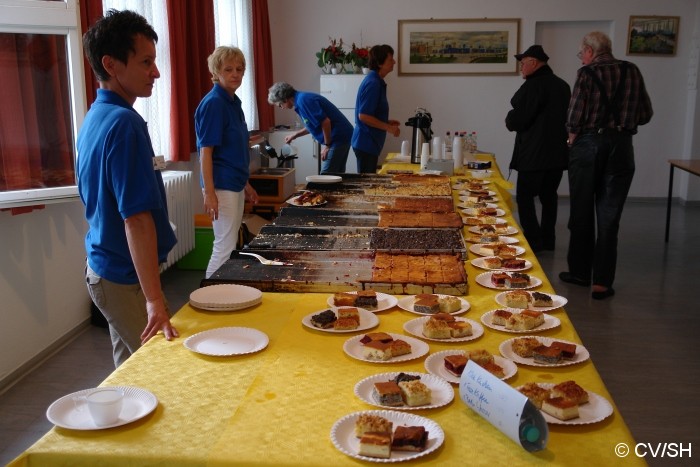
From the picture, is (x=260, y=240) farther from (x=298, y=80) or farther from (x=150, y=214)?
(x=298, y=80)

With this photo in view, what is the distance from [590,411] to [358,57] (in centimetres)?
700

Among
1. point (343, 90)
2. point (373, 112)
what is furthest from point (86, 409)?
point (343, 90)

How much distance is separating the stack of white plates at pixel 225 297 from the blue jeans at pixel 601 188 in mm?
2971

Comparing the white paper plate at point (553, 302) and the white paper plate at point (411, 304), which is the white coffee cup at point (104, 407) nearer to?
the white paper plate at point (411, 304)

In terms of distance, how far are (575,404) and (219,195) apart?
2.73 metres

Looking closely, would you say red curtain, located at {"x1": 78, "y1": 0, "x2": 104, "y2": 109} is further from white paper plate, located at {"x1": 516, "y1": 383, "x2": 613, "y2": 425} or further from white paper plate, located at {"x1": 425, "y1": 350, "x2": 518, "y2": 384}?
white paper plate, located at {"x1": 516, "y1": 383, "x2": 613, "y2": 425}

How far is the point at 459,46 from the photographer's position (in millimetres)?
8344

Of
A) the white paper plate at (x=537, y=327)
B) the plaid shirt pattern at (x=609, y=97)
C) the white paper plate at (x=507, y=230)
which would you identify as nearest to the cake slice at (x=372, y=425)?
the white paper plate at (x=537, y=327)

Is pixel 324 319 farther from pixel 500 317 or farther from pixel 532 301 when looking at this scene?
pixel 532 301

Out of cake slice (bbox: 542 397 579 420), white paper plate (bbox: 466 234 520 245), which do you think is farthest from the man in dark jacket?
cake slice (bbox: 542 397 579 420)

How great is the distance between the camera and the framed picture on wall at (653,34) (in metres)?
8.09

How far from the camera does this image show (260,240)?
9.27ft

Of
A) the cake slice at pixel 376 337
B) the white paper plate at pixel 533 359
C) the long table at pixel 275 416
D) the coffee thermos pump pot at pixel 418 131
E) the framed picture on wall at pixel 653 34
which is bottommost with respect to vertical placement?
the long table at pixel 275 416

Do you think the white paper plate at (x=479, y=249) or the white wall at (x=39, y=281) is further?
the white wall at (x=39, y=281)
